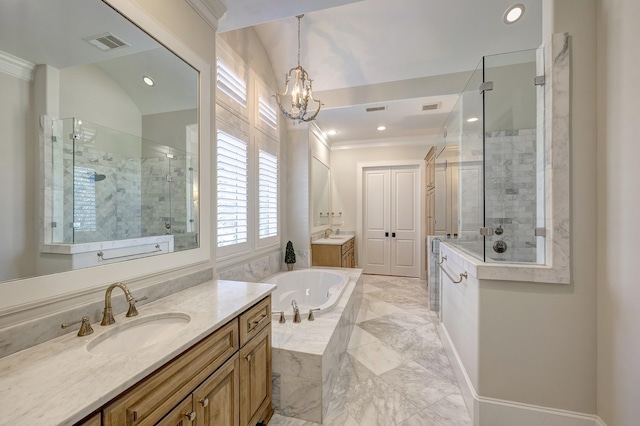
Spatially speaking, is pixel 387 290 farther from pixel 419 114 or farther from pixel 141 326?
pixel 141 326

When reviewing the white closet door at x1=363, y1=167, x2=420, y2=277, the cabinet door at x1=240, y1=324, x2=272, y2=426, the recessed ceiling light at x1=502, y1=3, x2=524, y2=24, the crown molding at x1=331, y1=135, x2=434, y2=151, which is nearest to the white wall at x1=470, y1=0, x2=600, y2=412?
the recessed ceiling light at x1=502, y1=3, x2=524, y2=24

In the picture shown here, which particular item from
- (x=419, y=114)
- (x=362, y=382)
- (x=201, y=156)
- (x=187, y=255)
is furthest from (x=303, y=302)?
(x=419, y=114)

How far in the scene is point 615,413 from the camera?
4.52 feet

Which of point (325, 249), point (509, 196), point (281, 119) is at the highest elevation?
point (281, 119)

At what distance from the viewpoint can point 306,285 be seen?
351 cm

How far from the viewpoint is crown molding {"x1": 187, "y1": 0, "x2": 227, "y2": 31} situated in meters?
1.72

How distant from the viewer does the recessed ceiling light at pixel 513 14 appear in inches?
85.4

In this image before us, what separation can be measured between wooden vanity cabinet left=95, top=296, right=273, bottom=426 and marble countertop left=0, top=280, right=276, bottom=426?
0.06 m

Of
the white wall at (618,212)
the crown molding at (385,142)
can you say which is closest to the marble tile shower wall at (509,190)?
the white wall at (618,212)

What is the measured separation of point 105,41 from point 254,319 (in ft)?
5.32

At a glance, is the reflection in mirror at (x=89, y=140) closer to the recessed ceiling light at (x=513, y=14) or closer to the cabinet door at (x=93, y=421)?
the cabinet door at (x=93, y=421)

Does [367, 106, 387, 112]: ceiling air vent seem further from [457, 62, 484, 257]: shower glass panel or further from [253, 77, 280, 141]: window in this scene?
[253, 77, 280, 141]: window

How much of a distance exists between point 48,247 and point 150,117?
2.91 ft

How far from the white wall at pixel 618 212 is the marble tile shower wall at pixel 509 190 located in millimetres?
358
